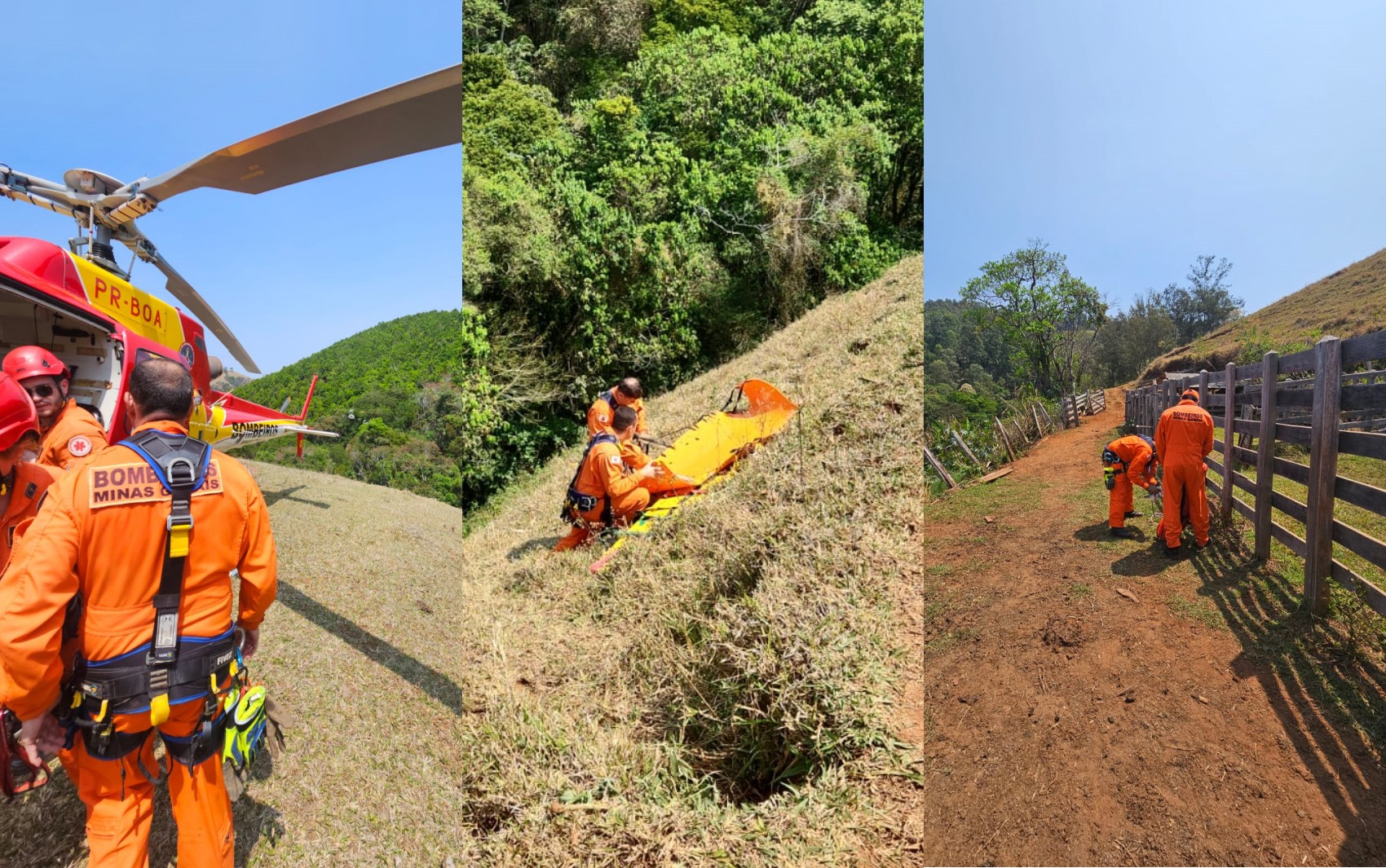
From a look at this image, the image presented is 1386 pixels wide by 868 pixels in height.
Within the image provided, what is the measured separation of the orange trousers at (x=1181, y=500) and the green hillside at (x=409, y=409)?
9.52 meters

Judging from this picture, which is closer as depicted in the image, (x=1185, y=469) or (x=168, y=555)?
(x=168, y=555)

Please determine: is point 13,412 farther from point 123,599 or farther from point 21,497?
point 123,599

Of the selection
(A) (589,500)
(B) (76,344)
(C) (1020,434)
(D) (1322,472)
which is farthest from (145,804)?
(C) (1020,434)

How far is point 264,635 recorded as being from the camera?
3.72 metres

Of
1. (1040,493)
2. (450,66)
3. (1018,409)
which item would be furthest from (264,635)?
(1018,409)

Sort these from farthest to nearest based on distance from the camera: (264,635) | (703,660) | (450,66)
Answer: (264,635), (703,660), (450,66)

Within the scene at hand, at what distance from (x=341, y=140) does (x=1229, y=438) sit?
24.2ft

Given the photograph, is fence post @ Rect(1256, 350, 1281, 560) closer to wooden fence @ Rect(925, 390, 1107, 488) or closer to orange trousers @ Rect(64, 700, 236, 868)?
orange trousers @ Rect(64, 700, 236, 868)

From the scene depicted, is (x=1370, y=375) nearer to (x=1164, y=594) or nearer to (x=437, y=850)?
(x=1164, y=594)

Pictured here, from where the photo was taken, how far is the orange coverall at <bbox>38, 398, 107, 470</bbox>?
8.71ft

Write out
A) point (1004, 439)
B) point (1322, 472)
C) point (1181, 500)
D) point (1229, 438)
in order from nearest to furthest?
point (1322, 472) < point (1181, 500) < point (1229, 438) < point (1004, 439)

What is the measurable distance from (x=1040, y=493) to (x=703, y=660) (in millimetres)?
7456

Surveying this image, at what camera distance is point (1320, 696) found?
2.81m

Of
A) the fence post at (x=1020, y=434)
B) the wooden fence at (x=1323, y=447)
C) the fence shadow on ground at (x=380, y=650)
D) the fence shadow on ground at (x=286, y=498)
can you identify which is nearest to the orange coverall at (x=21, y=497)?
the fence shadow on ground at (x=380, y=650)
